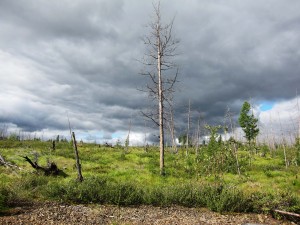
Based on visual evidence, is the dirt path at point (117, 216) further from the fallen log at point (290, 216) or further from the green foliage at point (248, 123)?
the green foliage at point (248, 123)

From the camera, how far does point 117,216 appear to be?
29.0 ft

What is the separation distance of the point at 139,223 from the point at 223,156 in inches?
322

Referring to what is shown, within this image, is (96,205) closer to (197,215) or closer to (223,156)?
(197,215)

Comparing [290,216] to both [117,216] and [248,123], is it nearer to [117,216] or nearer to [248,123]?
[117,216]

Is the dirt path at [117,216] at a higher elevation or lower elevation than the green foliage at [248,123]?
lower

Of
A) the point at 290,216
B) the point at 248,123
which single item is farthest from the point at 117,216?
the point at 248,123

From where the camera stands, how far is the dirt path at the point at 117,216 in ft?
27.0

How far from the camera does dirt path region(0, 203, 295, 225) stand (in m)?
8.22

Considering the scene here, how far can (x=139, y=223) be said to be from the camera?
27.0 ft

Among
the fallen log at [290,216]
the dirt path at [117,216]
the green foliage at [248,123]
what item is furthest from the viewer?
the green foliage at [248,123]

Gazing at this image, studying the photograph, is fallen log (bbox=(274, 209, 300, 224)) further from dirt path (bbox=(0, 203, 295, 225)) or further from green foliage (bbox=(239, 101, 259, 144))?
green foliage (bbox=(239, 101, 259, 144))

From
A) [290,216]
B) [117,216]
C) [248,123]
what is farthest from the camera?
[248,123]

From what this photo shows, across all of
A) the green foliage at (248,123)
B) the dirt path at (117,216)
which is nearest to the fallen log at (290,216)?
the dirt path at (117,216)

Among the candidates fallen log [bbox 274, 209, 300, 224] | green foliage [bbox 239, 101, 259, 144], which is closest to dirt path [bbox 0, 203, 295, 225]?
fallen log [bbox 274, 209, 300, 224]
